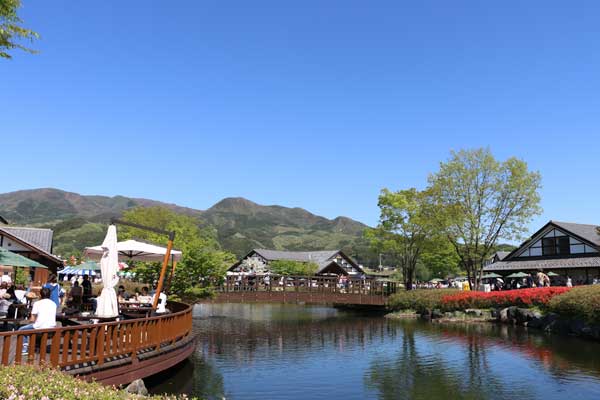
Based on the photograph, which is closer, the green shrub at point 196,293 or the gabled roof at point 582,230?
the green shrub at point 196,293

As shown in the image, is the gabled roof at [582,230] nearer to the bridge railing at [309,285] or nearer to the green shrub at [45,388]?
the bridge railing at [309,285]

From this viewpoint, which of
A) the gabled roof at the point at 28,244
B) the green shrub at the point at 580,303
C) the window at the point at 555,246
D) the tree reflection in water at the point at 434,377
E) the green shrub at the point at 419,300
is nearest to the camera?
the tree reflection in water at the point at 434,377

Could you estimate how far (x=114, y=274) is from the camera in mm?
12055

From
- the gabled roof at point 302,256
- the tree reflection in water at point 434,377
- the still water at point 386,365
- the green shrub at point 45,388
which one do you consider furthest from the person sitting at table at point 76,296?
the gabled roof at point 302,256

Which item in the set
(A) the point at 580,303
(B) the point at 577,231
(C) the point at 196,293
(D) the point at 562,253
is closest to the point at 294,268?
(D) the point at 562,253

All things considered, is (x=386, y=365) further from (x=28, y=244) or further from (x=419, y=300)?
(x=28, y=244)

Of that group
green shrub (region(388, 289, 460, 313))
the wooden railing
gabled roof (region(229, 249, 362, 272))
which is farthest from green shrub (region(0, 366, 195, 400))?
gabled roof (region(229, 249, 362, 272))

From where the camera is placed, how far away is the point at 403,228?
43719mm

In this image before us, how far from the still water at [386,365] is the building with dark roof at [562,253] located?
15.8 meters

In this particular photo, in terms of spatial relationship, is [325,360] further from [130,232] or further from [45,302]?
[130,232]

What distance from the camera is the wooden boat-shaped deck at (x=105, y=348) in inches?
319

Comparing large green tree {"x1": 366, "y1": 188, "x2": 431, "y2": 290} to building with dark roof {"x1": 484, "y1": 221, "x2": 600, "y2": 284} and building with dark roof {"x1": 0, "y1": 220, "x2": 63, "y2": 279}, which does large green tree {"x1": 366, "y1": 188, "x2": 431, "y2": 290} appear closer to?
building with dark roof {"x1": 484, "y1": 221, "x2": 600, "y2": 284}

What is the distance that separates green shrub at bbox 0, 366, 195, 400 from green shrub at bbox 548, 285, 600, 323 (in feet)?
77.3

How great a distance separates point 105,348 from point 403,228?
120 feet
